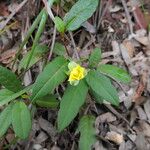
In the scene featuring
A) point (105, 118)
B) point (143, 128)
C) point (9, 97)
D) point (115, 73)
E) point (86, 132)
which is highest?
point (9, 97)

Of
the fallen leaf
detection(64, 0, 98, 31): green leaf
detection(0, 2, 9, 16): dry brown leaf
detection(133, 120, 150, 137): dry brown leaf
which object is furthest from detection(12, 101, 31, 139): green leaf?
the fallen leaf

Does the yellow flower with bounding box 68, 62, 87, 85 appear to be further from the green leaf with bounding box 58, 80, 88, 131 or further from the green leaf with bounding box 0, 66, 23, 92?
the green leaf with bounding box 0, 66, 23, 92

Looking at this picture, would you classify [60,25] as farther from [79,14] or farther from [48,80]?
[48,80]

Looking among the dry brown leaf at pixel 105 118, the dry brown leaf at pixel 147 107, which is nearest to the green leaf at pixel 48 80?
the dry brown leaf at pixel 105 118

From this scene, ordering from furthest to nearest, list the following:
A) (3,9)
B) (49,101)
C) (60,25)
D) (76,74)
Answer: (3,9), (49,101), (60,25), (76,74)

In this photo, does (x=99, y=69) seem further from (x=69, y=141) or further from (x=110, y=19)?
(x=110, y=19)

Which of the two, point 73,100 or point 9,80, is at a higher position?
point 9,80

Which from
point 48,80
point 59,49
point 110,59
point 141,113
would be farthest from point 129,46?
point 48,80

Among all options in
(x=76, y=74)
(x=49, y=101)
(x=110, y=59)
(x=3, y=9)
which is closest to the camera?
(x=76, y=74)
